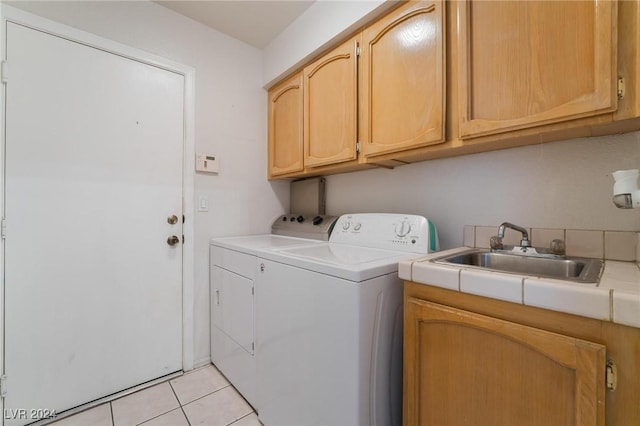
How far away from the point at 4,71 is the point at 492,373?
2.47 metres

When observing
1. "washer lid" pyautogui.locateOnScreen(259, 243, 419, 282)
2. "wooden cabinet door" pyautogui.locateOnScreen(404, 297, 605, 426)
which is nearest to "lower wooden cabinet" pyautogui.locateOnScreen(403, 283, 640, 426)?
"wooden cabinet door" pyautogui.locateOnScreen(404, 297, 605, 426)

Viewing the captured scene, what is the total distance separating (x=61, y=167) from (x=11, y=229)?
38 centimetres

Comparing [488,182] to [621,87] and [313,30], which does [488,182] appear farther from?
[313,30]

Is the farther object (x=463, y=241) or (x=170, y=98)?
(x=170, y=98)

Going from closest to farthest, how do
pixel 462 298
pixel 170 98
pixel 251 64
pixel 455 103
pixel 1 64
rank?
pixel 462 298, pixel 455 103, pixel 1 64, pixel 170 98, pixel 251 64

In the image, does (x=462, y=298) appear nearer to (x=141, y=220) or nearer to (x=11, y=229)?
(x=141, y=220)

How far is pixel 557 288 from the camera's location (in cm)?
69

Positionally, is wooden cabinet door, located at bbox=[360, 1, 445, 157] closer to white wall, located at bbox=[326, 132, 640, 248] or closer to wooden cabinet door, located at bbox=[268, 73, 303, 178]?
white wall, located at bbox=[326, 132, 640, 248]

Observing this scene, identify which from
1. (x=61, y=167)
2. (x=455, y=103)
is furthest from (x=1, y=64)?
(x=455, y=103)

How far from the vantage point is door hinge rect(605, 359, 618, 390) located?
0.64 m

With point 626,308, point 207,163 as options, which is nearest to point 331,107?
point 207,163

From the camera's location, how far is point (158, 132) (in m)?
1.80

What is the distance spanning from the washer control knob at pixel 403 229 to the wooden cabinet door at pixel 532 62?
0.51 m

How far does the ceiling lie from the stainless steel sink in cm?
187
